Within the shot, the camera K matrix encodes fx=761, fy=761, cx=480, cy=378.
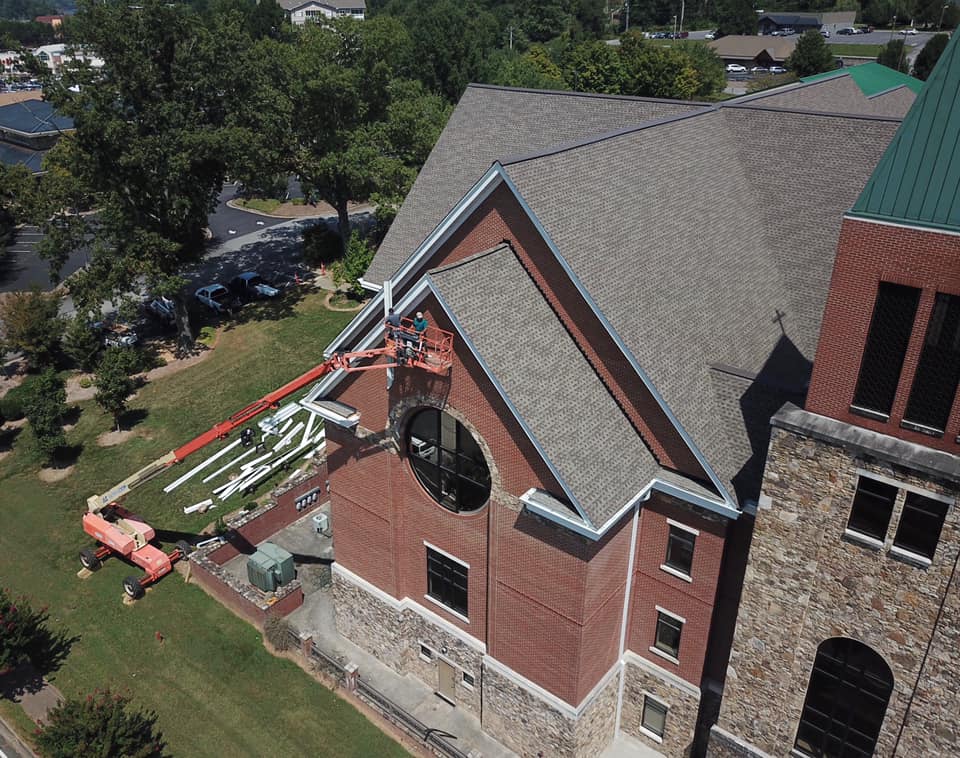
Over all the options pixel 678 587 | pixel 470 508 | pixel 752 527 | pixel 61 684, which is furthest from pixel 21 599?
pixel 752 527

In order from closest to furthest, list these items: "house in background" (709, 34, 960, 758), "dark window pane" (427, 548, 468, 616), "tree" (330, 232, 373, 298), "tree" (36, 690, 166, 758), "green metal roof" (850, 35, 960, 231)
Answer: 1. "green metal roof" (850, 35, 960, 231)
2. "house in background" (709, 34, 960, 758)
3. "tree" (36, 690, 166, 758)
4. "dark window pane" (427, 548, 468, 616)
5. "tree" (330, 232, 373, 298)

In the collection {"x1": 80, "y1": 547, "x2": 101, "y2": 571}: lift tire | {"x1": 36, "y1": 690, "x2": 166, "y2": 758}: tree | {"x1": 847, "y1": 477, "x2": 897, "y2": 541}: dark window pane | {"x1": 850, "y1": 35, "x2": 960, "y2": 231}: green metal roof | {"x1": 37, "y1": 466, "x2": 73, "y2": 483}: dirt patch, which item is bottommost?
{"x1": 37, "y1": 466, "x2": 73, "y2": 483}: dirt patch

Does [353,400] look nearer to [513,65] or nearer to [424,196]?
[424,196]

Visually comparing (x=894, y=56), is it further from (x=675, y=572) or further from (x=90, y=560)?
(x=90, y=560)

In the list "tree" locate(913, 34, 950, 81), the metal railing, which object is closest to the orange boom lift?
the metal railing

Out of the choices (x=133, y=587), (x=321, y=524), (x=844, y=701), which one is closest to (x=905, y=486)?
(x=844, y=701)

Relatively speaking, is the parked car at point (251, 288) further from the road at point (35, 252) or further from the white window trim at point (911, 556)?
the white window trim at point (911, 556)

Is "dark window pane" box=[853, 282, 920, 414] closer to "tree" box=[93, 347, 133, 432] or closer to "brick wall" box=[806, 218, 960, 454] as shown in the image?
"brick wall" box=[806, 218, 960, 454]
